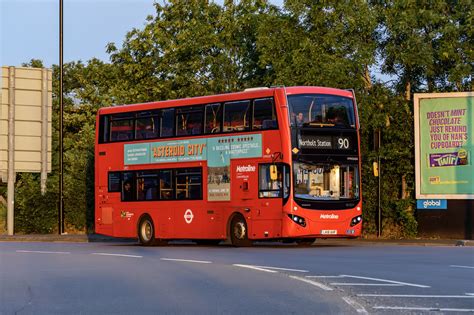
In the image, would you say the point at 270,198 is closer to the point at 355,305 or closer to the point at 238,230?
the point at 238,230

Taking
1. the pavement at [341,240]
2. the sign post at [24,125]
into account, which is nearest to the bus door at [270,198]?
the pavement at [341,240]

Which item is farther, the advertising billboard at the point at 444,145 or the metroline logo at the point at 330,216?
the advertising billboard at the point at 444,145

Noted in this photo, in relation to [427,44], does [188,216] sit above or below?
below

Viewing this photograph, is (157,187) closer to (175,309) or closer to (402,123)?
(402,123)

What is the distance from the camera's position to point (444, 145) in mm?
34875

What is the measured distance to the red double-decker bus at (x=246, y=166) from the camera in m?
29.6

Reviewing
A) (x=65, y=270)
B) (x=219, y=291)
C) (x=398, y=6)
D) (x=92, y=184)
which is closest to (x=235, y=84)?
(x=92, y=184)

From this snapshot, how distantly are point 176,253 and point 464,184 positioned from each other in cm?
1070

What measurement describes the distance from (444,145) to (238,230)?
25.1 ft

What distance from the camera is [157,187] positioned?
3378 cm

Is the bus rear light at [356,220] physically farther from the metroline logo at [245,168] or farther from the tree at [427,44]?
the tree at [427,44]

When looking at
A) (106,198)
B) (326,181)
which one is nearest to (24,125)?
(106,198)

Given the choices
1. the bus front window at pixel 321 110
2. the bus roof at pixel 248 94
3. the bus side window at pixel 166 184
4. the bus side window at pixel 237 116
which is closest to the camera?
the bus front window at pixel 321 110

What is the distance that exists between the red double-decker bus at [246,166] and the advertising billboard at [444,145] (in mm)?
4613
